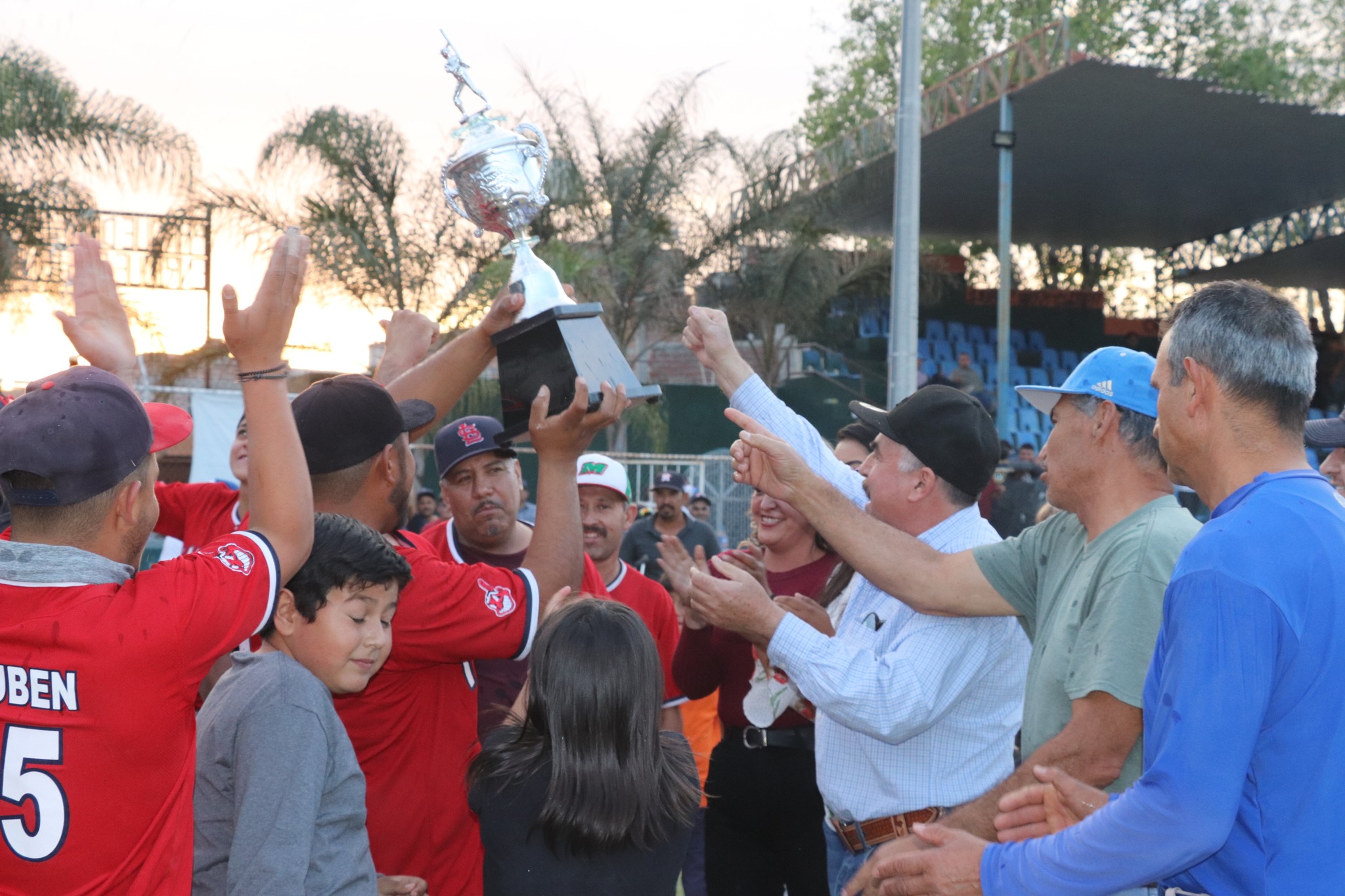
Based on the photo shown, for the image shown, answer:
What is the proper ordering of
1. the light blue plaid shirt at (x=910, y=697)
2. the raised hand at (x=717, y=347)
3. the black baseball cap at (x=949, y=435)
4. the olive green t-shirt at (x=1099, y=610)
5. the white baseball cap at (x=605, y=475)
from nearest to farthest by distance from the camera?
the olive green t-shirt at (x=1099, y=610) → the light blue plaid shirt at (x=910, y=697) → the black baseball cap at (x=949, y=435) → the raised hand at (x=717, y=347) → the white baseball cap at (x=605, y=475)

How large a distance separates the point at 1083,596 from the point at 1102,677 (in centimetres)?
26

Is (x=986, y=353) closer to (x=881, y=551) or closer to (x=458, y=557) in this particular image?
(x=458, y=557)

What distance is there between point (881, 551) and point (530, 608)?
3.23ft

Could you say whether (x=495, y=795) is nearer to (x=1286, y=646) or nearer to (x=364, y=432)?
(x=364, y=432)

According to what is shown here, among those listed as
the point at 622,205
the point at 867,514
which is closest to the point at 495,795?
the point at 867,514

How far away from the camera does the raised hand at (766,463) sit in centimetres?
331

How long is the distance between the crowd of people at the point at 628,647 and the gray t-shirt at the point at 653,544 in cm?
583

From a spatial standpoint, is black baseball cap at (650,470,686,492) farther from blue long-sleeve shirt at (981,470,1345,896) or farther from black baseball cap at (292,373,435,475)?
blue long-sleeve shirt at (981,470,1345,896)

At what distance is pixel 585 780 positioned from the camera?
2.62m

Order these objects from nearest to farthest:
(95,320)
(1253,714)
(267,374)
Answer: (1253,714) → (267,374) → (95,320)

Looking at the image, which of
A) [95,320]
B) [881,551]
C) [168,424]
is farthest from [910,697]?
[95,320]

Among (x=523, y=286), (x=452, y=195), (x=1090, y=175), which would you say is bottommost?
(x=523, y=286)

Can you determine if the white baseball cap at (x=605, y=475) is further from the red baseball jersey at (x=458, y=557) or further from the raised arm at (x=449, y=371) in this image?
the raised arm at (x=449, y=371)

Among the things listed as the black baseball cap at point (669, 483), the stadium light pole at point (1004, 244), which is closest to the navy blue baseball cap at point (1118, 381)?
the black baseball cap at point (669, 483)
